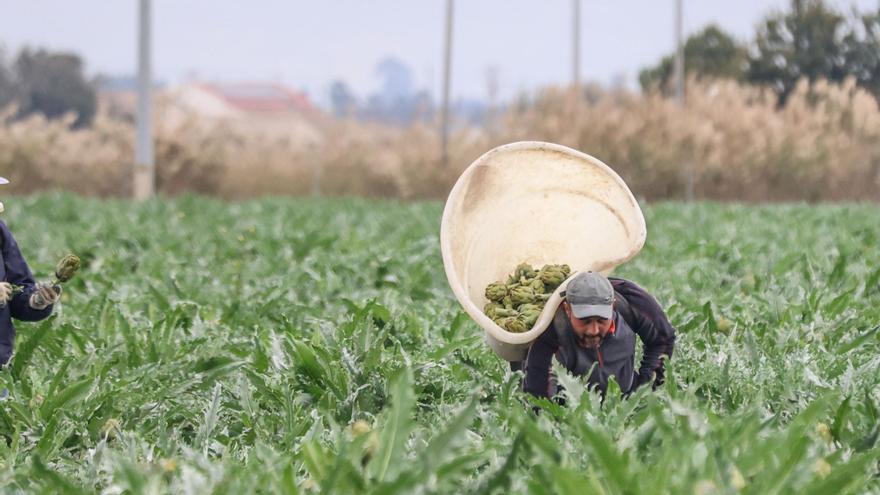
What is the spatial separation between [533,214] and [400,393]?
5.41 ft

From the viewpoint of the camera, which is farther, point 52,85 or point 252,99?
point 252,99

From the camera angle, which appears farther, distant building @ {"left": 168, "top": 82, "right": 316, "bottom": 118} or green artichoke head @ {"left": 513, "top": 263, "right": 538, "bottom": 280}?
distant building @ {"left": 168, "top": 82, "right": 316, "bottom": 118}

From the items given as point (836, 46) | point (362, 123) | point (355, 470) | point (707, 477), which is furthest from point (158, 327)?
point (836, 46)

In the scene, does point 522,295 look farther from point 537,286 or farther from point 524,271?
point 524,271

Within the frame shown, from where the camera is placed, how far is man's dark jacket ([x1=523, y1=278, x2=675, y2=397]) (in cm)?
369

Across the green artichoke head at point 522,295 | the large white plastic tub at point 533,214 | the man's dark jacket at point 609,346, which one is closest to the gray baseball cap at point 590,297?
the man's dark jacket at point 609,346

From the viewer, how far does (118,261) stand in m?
8.36

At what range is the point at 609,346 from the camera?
3.69 meters

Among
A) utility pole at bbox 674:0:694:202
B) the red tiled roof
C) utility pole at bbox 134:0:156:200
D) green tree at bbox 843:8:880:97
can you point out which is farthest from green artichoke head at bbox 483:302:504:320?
the red tiled roof

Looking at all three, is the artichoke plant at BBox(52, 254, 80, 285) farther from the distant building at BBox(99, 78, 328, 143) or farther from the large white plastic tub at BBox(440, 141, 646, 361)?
the distant building at BBox(99, 78, 328, 143)

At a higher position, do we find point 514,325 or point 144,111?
point 144,111

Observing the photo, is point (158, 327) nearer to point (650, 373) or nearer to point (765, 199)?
point (650, 373)

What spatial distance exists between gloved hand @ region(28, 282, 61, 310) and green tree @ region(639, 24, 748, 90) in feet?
134

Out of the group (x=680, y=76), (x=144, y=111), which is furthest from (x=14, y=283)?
(x=680, y=76)
